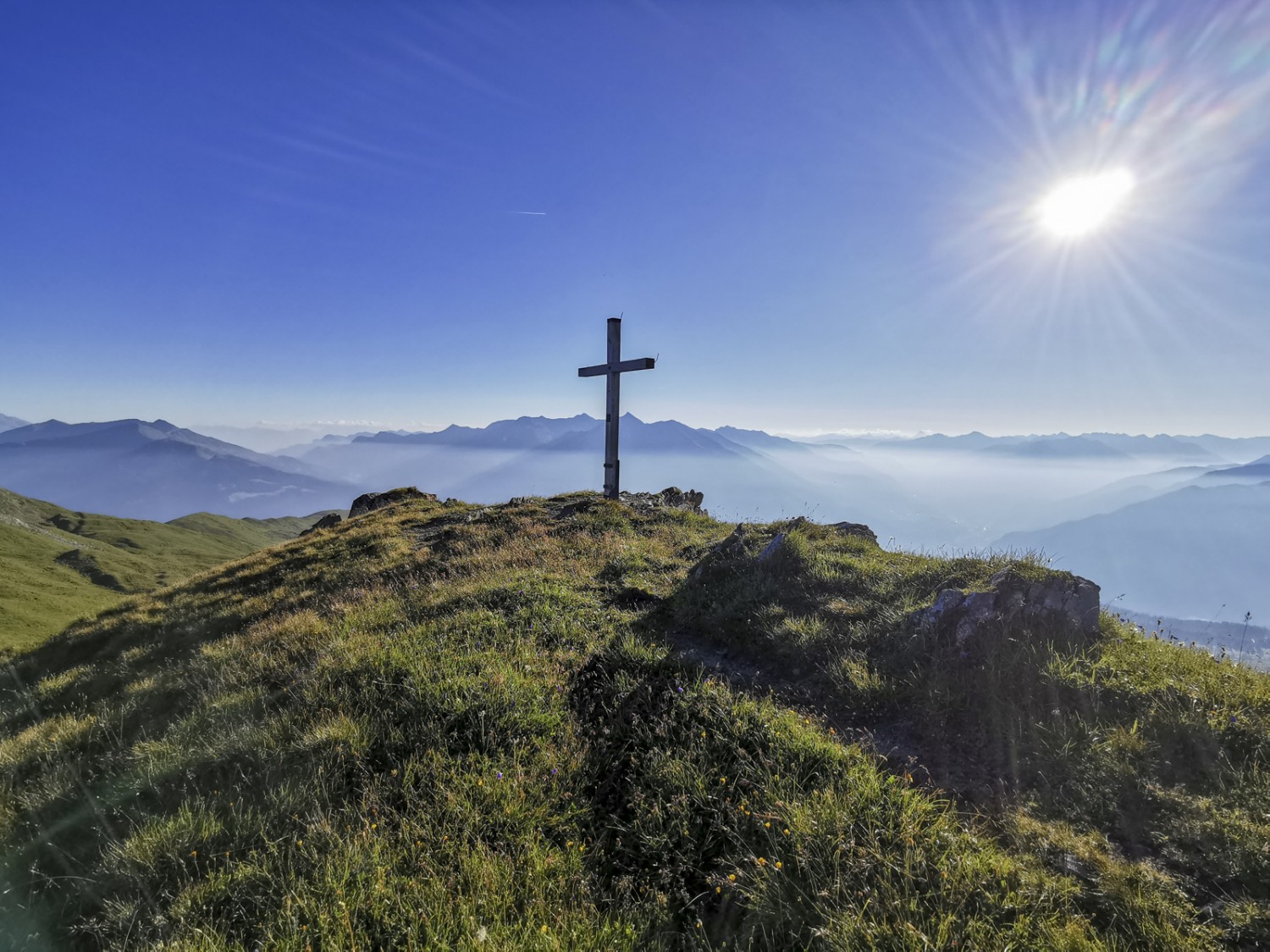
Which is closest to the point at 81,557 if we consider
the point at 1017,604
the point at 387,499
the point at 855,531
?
the point at 387,499

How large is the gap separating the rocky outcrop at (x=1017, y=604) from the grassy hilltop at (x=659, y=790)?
0.21 metres

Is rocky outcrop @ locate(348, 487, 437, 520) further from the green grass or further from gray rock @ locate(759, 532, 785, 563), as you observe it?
gray rock @ locate(759, 532, 785, 563)

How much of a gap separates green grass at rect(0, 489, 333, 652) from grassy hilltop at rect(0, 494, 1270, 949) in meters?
17.6

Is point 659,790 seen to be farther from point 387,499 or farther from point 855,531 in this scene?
point 387,499

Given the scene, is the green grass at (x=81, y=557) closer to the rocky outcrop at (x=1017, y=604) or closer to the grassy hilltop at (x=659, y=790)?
the grassy hilltop at (x=659, y=790)

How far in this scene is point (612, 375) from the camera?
17438 mm

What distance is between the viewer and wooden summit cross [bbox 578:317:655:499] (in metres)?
16.9

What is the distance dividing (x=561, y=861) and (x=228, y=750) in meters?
3.52

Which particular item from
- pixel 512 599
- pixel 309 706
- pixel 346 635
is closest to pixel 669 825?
pixel 309 706

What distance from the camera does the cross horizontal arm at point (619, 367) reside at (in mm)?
16344

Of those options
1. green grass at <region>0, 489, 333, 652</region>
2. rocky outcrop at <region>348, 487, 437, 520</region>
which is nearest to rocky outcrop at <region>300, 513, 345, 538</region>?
rocky outcrop at <region>348, 487, 437, 520</region>

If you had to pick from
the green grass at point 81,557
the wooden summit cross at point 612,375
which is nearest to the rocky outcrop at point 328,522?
the green grass at point 81,557

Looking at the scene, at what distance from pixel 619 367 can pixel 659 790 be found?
568 inches

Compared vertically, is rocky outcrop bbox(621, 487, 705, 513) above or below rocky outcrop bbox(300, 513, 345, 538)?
above
